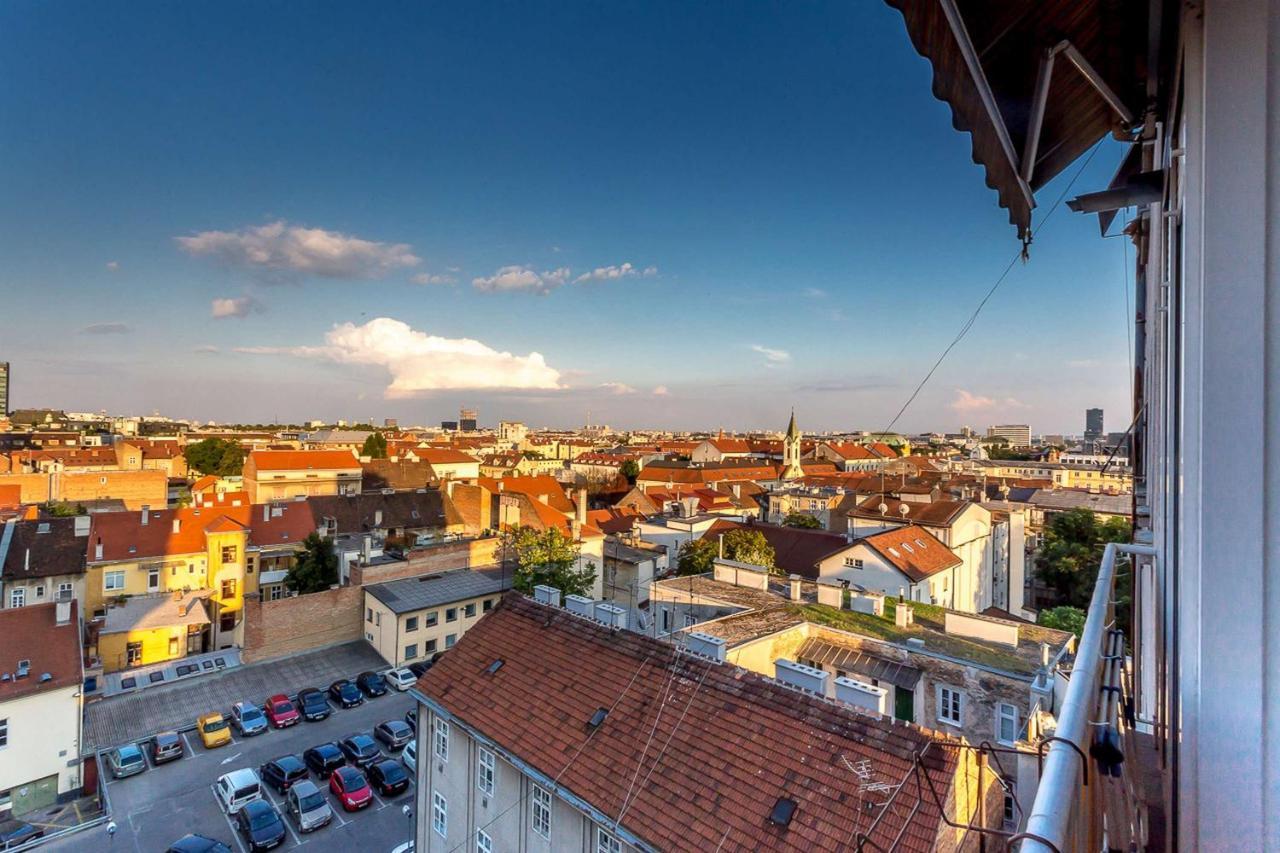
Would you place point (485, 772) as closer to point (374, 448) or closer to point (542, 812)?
point (542, 812)

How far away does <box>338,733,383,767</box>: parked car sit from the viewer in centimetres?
1532

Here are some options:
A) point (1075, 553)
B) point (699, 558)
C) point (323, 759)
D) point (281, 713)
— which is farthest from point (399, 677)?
point (1075, 553)

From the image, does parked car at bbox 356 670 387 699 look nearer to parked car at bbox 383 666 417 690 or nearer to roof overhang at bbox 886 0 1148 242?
parked car at bbox 383 666 417 690

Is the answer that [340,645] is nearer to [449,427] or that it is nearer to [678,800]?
[678,800]

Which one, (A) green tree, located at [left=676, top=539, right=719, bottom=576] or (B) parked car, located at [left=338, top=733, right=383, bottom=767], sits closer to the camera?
(B) parked car, located at [left=338, top=733, right=383, bottom=767]

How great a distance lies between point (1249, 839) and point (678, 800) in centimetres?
726

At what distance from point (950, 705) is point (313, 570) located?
22.9 meters

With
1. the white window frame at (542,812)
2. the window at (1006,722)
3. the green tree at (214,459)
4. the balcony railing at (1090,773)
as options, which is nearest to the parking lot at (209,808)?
the white window frame at (542,812)

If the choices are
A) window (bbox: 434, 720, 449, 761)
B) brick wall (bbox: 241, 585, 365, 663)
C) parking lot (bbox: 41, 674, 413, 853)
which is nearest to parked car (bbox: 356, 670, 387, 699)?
parking lot (bbox: 41, 674, 413, 853)

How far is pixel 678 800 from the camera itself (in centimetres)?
709

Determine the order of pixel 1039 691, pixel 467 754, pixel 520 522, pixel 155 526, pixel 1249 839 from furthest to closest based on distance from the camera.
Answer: pixel 520 522 → pixel 155 526 → pixel 467 754 → pixel 1039 691 → pixel 1249 839

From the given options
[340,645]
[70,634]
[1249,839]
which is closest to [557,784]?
[1249,839]

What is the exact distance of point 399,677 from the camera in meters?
19.8

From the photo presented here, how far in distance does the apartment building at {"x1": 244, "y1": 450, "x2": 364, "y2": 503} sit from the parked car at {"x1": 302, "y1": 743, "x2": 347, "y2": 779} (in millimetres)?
32356
